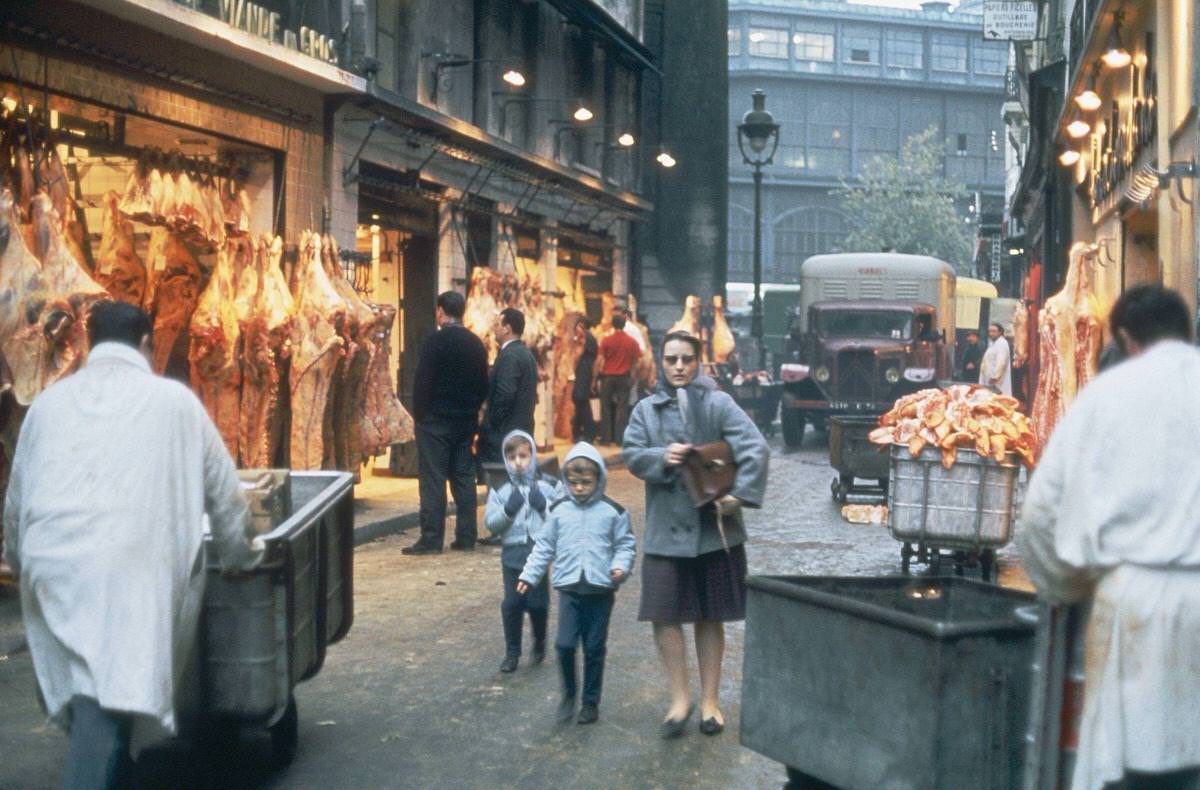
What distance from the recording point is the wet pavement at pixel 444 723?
6.87 m

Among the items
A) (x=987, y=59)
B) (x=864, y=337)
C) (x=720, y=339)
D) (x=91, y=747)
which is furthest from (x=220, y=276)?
(x=987, y=59)

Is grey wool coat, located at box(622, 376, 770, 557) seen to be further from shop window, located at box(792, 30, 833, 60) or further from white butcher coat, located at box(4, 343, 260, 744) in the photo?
shop window, located at box(792, 30, 833, 60)

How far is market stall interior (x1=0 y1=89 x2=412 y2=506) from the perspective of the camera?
12.6 m

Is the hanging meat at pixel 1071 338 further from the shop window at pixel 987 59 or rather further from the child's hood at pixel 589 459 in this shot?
the shop window at pixel 987 59

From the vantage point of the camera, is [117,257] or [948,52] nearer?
[117,257]

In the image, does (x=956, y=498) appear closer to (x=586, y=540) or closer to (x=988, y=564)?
(x=988, y=564)

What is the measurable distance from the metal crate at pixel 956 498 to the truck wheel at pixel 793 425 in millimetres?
17035

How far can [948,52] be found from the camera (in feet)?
257

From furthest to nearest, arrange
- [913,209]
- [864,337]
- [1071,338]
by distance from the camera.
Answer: [913,209]
[864,337]
[1071,338]

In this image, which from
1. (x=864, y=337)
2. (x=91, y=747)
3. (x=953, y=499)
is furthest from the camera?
(x=864, y=337)

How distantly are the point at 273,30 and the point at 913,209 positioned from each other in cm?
5416

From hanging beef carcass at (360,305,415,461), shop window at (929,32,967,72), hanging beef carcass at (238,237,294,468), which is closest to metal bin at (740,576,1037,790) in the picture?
hanging beef carcass at (238,237,294,468)

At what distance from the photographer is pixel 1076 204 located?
3059cm

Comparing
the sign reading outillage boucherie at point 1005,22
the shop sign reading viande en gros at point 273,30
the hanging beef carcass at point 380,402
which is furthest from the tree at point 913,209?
the hanging beef carcass at point 380,402
